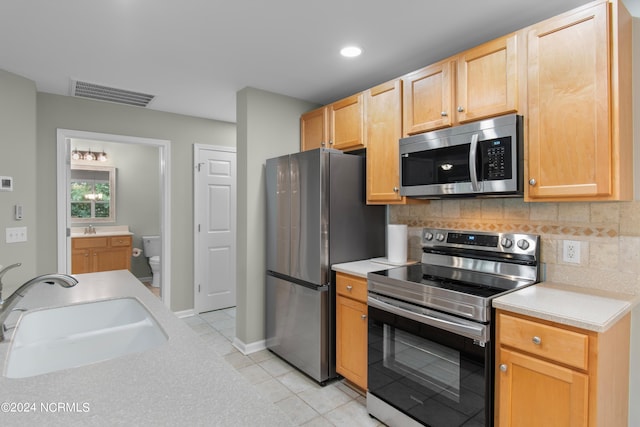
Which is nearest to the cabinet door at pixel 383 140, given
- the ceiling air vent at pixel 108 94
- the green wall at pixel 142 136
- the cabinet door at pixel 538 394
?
the cabinet door at pixel 538 394

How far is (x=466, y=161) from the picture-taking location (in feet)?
6.60

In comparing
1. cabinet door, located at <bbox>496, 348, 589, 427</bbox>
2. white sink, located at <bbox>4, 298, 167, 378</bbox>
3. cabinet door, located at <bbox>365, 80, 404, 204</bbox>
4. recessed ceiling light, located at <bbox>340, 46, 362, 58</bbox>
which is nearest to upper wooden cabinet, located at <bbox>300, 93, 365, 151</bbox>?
cabinet door, located at <bbox>365, 80, 404, 204</bbox>

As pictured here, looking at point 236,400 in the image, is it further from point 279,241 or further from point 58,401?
point 279,241

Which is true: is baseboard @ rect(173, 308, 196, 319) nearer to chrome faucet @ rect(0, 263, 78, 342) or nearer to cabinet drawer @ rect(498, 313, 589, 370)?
chrome faucet @ rect(0, 263, 78, 342)

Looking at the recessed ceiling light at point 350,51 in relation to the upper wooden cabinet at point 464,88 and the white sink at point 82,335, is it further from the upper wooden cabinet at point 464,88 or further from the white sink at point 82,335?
the white sink at point 82,335

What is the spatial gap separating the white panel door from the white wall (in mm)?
1152

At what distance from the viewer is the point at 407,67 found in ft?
8.68

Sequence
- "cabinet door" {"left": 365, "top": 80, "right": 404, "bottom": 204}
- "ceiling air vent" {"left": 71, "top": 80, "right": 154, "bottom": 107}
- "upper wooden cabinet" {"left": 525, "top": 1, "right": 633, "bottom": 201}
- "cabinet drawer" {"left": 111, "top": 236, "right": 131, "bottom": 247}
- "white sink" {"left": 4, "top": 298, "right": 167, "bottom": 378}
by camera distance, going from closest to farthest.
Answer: "white sink" {"left": 4, "top": 298, "right": 167, "bottom": 378}, "upper wooden cabinet" {"left": 525, "top": 1, "right": 633, "bottom": 201}, "cabinet door" {"left": 365, "top": 80, "right": 404, "bottom": 204}, "ceiling air vent" {"left": 71, "top": 80, "right": 154, "bottom": 107}, "cabinet drawer" {"left": 111, "top": 236, "right": 131, "bottom": 247}

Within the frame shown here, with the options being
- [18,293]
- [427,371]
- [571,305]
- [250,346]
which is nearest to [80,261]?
[250,346]

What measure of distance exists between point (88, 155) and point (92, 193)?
59cm

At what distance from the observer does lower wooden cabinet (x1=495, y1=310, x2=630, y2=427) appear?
134cm

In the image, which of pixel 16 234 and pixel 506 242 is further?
pixel 16 234

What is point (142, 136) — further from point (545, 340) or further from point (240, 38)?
point (545, 340)

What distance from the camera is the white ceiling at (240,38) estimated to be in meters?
1.86
